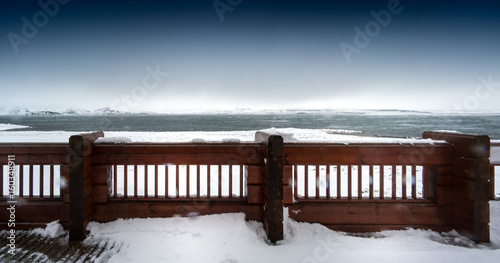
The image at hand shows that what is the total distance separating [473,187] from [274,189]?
2632mm

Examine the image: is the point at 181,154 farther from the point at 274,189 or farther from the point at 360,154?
the point at 360,154

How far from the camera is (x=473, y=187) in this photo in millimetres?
3693

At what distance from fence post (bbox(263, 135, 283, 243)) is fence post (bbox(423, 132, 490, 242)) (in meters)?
2.51

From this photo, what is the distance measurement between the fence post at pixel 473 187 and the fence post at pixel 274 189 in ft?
8.24

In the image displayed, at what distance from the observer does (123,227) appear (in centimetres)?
386

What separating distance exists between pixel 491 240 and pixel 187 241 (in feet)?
13.3

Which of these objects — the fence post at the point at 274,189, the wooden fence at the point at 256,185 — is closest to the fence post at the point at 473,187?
the wooden fence at the point at 256,185

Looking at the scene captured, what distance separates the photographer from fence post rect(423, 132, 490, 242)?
Result: 12.0ft

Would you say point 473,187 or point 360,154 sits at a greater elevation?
point 360,154

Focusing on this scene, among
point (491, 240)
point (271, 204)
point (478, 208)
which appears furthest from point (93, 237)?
point (491, 240)

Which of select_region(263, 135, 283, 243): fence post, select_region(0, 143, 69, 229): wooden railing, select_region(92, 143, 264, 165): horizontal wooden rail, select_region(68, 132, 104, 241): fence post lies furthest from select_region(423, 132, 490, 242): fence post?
select_region(0, 143, 69, 229): wooden railing

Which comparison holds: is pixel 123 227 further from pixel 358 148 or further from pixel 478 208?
pixel 478 208

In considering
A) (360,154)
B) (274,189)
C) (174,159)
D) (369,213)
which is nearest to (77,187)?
(174,159)

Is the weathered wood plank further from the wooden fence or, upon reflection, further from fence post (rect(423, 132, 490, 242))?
fence post (rect(423, 132, 490, 242))
